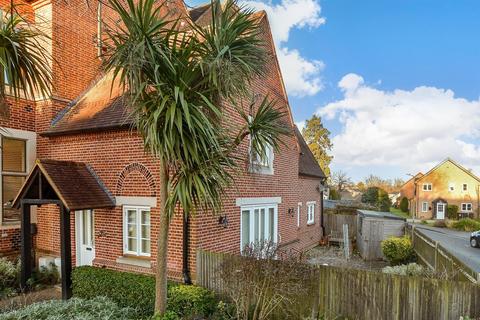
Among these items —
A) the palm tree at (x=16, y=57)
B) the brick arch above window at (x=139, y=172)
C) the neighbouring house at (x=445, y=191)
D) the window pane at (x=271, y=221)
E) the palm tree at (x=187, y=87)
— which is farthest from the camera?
the neighbouring house at (x=445, y=191)

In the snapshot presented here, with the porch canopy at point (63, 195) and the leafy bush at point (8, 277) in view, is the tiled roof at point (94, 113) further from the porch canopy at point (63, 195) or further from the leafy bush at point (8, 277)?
the leafy bush at point (8, 277)

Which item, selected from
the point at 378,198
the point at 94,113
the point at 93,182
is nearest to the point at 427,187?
the point at 378,198

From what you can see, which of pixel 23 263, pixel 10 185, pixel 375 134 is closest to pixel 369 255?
pixel 23 263

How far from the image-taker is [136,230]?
28.4 feet

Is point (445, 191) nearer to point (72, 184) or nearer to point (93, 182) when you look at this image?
point (93, 182)

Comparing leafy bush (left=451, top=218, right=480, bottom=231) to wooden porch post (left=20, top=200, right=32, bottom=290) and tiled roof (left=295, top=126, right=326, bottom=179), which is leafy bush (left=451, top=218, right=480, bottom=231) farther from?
wooden porch post (left=20, top=200, right=32, bottom=290)

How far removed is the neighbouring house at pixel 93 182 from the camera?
8.09m

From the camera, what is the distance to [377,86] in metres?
22.1

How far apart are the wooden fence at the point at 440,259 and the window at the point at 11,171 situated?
12.0m

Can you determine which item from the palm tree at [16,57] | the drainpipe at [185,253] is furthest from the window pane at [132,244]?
the palm tree at [16,57]

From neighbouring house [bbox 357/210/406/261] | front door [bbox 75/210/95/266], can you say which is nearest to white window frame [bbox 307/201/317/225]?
neighbouring house [bbox 357/210/406/261]

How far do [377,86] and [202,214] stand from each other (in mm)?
18602

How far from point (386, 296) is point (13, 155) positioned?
11151 mm

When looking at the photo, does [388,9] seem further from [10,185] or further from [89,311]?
[10,185]
